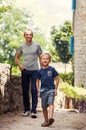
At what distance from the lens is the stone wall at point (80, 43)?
23.3 meters

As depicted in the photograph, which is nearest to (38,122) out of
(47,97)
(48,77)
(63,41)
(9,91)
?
(47,97)

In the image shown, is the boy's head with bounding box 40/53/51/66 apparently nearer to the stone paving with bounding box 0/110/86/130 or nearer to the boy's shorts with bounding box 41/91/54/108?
the boy's shorts with bounding box 41/91/54/108

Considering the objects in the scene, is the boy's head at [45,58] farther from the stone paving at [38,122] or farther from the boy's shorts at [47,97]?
the stone paving at [38,122]


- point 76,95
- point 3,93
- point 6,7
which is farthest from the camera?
point 6,7

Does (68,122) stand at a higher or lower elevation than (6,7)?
lower

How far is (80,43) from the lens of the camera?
2350 centimetres

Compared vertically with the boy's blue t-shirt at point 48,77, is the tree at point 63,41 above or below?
below

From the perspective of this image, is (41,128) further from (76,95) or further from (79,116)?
(76,95)

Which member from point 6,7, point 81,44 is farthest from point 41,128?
point 6,7

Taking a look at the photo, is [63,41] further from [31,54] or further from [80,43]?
[31,54]

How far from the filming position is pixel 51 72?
8039 mm

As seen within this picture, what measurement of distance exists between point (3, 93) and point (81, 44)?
14.0m

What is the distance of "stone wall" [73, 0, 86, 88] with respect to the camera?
2334 centimetres

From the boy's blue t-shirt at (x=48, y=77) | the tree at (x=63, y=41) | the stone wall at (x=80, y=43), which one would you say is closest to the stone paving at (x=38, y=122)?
the boy's blue t-shirt at (x=48, y=77)
